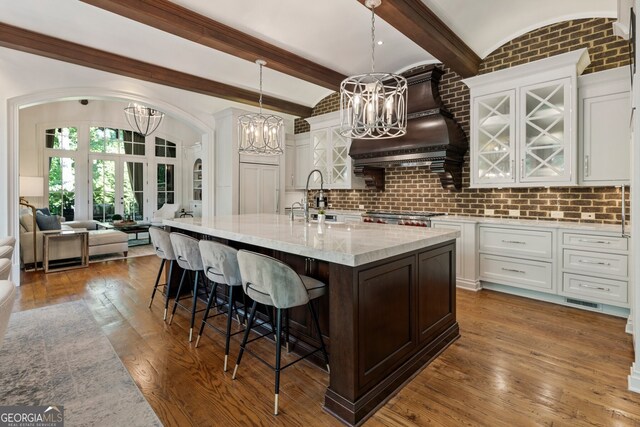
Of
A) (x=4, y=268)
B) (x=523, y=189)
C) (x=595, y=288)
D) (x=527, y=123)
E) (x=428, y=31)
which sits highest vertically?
(x=428, y=31)

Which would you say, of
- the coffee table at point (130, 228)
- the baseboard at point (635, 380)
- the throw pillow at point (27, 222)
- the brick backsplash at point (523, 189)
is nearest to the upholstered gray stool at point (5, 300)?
the baseboard at point (635, 380)

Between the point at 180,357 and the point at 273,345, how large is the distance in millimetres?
708

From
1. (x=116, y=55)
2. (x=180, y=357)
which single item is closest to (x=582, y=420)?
(x=180, y=357)

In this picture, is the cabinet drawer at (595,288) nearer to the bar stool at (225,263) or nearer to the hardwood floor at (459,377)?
the hardwood floor at (459,377)

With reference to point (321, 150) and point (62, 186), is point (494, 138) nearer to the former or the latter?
point (321, 150)

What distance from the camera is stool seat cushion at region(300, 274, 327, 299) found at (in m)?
2.06

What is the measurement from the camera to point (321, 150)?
20.4 ft

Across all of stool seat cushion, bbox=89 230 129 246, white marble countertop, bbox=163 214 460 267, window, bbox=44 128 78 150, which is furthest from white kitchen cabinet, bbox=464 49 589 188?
window, bbox=44 128 78 150

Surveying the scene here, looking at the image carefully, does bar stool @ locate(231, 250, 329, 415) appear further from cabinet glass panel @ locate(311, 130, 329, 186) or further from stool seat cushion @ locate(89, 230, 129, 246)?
stool seat cushion @ locate(89, 230, 129, 246)

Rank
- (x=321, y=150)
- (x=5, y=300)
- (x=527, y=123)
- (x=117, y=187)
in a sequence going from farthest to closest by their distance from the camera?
(x=117, y=187), (x=321, y=150), (x=527, y=123), (x=5, y=300)

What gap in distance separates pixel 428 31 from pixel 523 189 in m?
2.30

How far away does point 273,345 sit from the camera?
2.67 metres

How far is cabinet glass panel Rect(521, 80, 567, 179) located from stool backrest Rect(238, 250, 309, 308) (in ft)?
10.8

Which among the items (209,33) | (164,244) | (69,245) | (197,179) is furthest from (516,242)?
(197,179)
